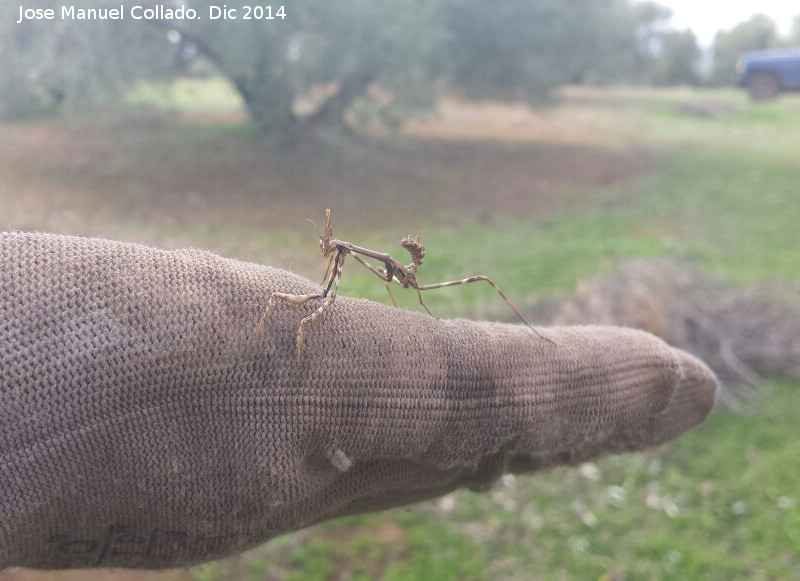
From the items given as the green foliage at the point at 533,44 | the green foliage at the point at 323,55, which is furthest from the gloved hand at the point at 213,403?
the green foliage at the point at 533,44

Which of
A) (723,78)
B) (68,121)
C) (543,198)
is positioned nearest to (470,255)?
(543,198)

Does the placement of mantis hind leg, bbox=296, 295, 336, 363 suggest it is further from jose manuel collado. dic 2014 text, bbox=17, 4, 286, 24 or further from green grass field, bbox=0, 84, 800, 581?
jose manuel collado. dic 2014 text, bbox=17, 4, 286, 24

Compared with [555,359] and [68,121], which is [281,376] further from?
[68,121]

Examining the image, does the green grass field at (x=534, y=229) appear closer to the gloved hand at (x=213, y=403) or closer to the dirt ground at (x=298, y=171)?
the dirt ground at (x=298, y=171)

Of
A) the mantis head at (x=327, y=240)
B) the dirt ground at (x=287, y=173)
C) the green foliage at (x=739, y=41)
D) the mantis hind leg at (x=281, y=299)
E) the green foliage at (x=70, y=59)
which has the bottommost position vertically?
the dirt ground at (x=287, y=173)

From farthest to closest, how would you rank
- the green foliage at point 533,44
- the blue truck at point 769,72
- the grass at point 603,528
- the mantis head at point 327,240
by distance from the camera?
the blue truck at point 769,72 → the green foliage at point 533,44 → the grass at point 603,528 → the mantis head at point 327,240

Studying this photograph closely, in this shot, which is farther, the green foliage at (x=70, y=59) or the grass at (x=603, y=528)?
the green foliage at (x=70, y=59)
